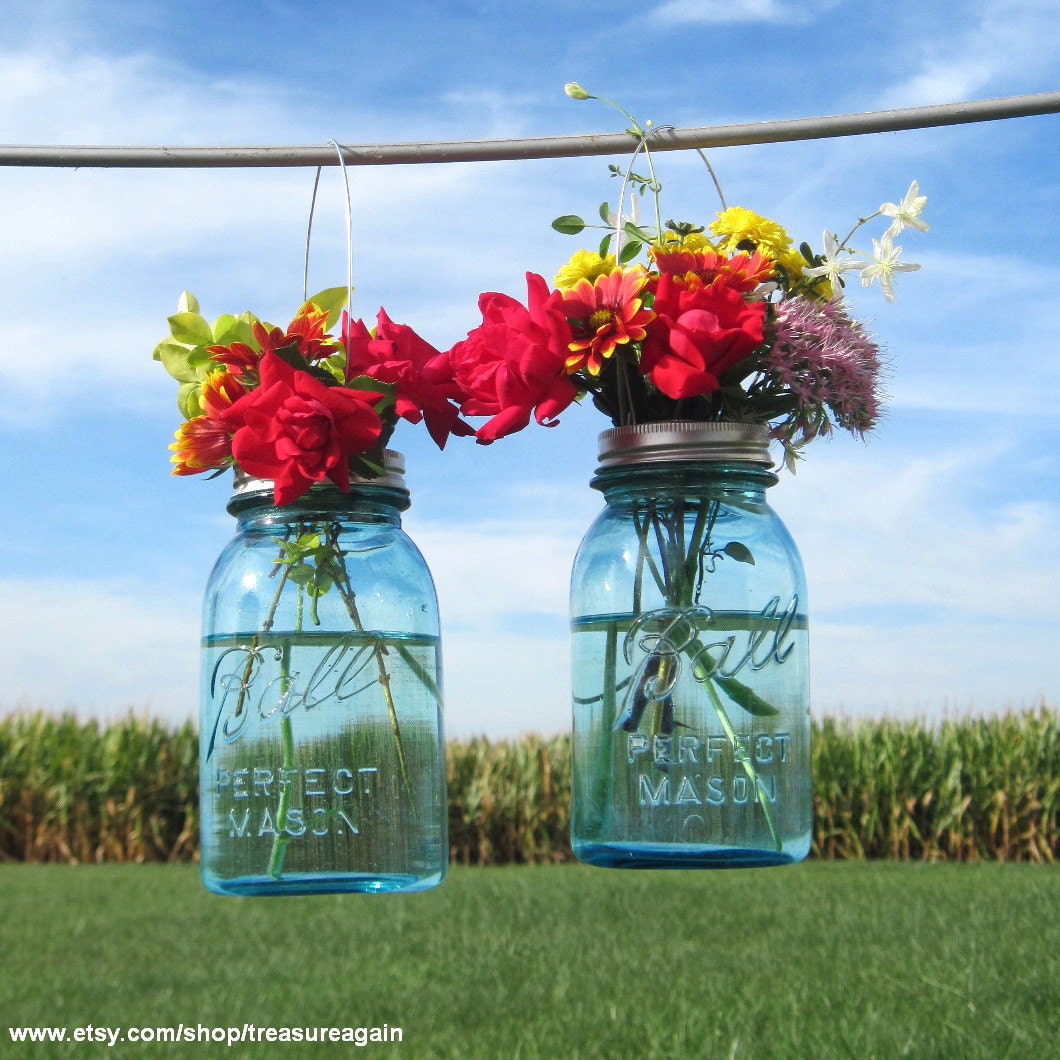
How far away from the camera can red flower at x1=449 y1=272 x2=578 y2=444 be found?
5.63 ft

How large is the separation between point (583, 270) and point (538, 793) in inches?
488

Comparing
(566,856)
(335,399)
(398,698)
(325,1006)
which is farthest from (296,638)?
(566,856)

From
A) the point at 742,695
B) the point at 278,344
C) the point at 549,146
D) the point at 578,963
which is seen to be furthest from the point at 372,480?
the point at 578,963

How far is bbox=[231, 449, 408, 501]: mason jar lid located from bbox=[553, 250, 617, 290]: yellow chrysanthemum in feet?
1.14

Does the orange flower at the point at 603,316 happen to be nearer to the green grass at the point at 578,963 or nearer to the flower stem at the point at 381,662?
the flower stem at the point at 381,662

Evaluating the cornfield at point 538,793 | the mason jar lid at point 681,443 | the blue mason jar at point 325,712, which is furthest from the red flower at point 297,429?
the cornfield at point 538,793

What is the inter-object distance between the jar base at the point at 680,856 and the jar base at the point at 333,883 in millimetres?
270

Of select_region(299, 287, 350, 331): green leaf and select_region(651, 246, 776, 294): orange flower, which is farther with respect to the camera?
select_region(299, 287, 350, 331): green leaf

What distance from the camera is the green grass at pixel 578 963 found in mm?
6289

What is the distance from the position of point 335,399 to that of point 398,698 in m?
0.45

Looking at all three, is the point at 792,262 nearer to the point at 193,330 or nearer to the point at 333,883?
the point at 193,330

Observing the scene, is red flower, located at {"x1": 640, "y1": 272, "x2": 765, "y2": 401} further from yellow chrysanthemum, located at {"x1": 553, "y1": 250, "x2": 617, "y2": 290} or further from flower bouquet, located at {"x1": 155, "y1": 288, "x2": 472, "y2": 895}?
flower bouquet, located at {"x1": 155, "y1": 288, "x2": 472, "y2": 895}

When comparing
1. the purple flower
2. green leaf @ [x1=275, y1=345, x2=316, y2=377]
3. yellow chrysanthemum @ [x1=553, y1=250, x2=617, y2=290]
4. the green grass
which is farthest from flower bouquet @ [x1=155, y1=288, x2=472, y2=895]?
the green grass

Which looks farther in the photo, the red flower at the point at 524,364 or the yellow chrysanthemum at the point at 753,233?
the yellow chrysanthemum at the point at 753,233
